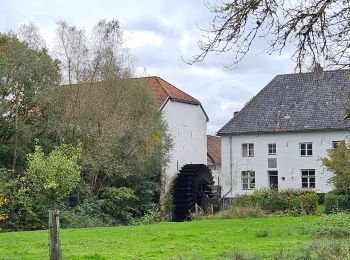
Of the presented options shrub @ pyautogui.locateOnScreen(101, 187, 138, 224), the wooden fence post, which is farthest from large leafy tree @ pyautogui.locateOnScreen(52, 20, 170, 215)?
the wooden fence post

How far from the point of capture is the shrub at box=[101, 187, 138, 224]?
1533 inches

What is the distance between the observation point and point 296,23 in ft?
31.5

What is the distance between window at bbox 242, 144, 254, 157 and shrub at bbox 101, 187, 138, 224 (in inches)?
610

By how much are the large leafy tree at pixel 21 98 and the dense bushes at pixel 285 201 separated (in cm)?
1334

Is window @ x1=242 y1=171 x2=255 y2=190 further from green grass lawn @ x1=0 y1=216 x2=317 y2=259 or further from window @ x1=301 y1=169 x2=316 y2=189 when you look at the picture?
green grass lawn @ x1=0 y1=216 x2=317 y2=259

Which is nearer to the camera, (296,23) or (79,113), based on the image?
(296,23)

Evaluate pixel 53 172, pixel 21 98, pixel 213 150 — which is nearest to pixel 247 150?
pixel 213 150

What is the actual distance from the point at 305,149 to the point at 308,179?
7.83 ft

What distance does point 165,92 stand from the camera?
50031 millimetres

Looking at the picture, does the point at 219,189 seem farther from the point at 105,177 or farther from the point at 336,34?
the point at 336,34

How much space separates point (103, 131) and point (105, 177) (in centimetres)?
336

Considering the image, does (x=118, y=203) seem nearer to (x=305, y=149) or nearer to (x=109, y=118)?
(x=109, y=118)

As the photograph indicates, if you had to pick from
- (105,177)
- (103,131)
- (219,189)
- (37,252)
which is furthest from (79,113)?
(37,252)

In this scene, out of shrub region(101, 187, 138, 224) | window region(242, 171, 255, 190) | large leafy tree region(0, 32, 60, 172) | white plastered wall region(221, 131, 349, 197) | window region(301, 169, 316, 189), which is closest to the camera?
large leafy tree region(0, 32, 60, 172)
